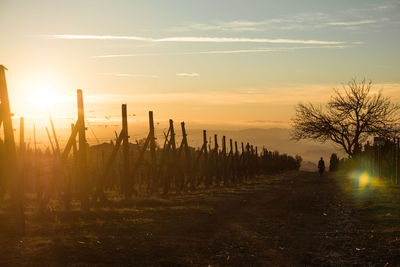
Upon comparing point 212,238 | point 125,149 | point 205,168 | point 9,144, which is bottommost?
point 212,238

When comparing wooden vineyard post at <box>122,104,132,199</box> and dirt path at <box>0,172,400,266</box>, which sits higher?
wooden vineyard post at <box>122,104,132,199</box>

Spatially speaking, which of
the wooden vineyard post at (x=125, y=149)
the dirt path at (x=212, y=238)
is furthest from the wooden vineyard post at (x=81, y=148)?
the wooden vineyard post at (x=125, y=149)

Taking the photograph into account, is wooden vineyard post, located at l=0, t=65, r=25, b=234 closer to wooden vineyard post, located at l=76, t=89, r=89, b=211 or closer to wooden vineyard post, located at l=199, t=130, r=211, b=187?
wooden vineyard post, located at l=76, t=89, r=89, b=211

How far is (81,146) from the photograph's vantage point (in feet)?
59.2

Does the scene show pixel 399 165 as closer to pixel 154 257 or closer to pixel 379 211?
pixel 379 211

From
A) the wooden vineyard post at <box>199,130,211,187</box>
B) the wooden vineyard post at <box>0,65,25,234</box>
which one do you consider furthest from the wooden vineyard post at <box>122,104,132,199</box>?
the wooden vineyard post at <box>199,130,211,187</box>

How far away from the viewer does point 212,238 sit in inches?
485

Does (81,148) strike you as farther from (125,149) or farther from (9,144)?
(9,144)

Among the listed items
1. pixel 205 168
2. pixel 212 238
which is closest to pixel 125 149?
pixel 212 238

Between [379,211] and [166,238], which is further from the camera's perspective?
[379,211]

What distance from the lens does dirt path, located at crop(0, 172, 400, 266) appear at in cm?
966

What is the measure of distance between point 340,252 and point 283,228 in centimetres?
374

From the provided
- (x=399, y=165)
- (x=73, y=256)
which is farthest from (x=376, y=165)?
(x=73, y=256)

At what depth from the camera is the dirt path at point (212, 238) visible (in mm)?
9664
